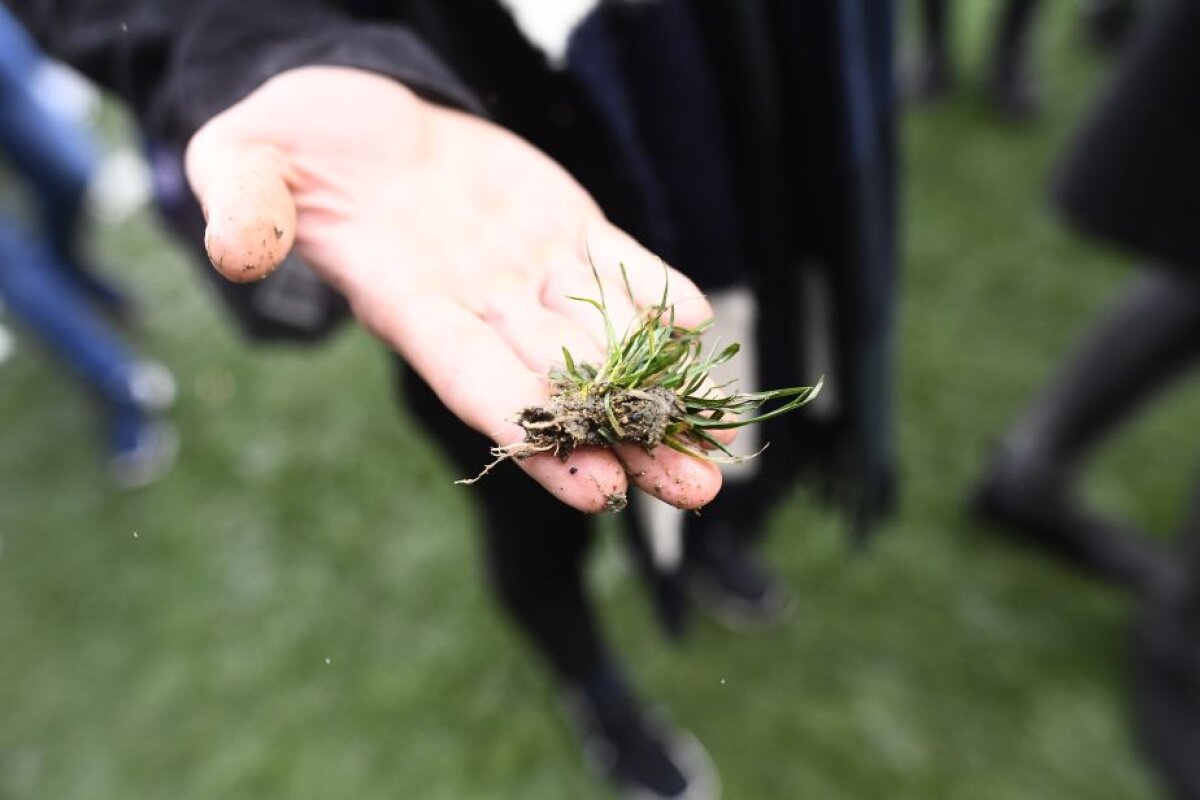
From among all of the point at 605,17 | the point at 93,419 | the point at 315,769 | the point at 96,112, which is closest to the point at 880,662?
the point at 315,769

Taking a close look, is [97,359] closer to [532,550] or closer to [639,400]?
[532,550]

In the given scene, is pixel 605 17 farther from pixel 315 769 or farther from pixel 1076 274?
pixel 1076 274

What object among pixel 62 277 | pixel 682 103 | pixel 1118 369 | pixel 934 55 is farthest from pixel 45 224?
pixel 934 55

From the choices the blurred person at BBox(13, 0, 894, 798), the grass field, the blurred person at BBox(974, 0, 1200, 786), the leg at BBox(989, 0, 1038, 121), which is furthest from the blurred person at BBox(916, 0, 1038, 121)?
the blurred person at BBox(13, 0, 894, 798)

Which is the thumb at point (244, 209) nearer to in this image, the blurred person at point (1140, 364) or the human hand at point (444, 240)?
the human hand at point (444, 240)

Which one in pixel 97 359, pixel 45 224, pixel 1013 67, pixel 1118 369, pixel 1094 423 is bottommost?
pixel 97 359

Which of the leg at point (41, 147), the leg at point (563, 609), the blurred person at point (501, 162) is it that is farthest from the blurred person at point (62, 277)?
the leg at point (563, 609)
